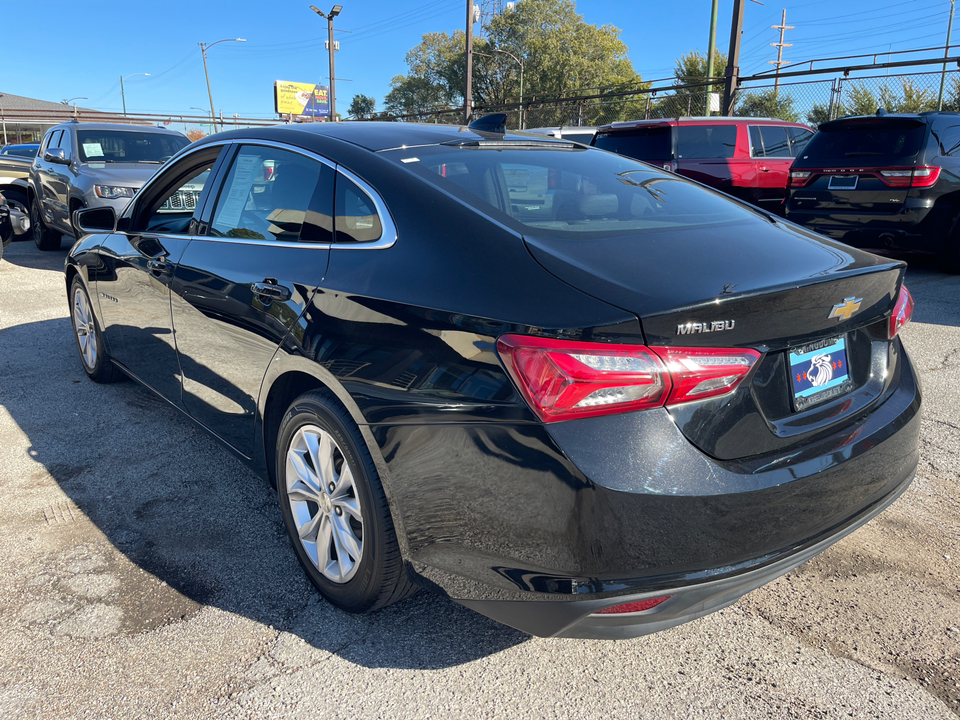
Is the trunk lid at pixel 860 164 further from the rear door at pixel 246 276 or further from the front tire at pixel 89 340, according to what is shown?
the front tire at pixel 89 340

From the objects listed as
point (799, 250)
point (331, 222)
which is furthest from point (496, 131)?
point (799, 250)

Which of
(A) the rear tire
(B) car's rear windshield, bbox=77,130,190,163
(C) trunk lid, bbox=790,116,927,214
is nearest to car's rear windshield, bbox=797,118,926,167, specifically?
(C) trunk lid, bbox=790,116,927,214

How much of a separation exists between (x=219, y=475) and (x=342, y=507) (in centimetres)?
145

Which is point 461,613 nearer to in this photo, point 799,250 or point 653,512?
point 653,512

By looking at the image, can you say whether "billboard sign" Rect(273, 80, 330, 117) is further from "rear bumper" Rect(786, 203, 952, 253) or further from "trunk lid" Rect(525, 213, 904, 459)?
"trunk lid" Rect(525, 213, 904, 459)

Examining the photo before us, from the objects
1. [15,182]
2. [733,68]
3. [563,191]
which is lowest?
[15,182]

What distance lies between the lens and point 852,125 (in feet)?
26.4

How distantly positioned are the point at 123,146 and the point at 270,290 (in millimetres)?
9079

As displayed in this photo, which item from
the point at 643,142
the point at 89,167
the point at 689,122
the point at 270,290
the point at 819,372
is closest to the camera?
the point at 819,372

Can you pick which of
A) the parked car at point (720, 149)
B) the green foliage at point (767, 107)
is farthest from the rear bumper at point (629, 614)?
the green foliage at point (767, 107)

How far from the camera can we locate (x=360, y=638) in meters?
2.36

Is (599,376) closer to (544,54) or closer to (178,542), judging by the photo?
(178,542)

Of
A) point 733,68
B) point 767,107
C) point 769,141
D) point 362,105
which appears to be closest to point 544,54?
point 362,105

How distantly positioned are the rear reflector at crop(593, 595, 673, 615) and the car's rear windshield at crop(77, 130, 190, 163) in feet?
32.5
